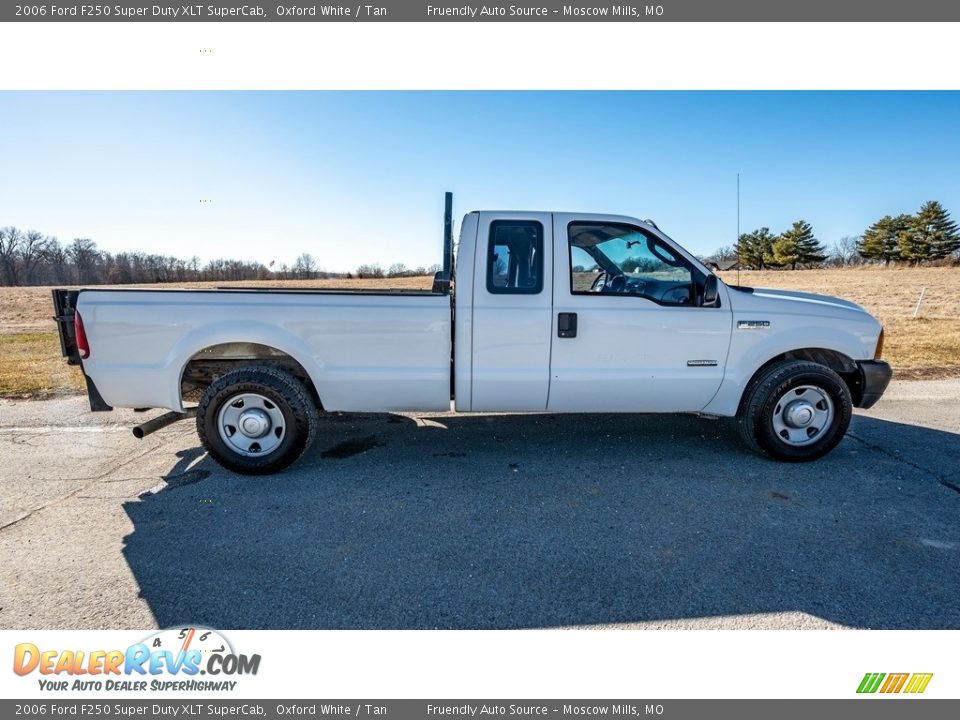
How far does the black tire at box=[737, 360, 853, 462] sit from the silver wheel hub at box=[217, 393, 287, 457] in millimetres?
3778

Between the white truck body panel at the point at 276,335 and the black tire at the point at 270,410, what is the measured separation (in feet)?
0.67

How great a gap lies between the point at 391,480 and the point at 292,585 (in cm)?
127

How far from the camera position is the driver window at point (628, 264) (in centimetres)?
388

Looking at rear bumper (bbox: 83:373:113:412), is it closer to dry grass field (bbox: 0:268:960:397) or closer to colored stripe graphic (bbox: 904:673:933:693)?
dry grass field (bbox: 0:268:960:397)

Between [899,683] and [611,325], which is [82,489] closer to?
[611,325]

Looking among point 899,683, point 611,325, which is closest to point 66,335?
point 611,325

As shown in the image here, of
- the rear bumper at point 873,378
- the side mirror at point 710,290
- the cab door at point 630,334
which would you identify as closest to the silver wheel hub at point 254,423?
the cab door at point 630,334

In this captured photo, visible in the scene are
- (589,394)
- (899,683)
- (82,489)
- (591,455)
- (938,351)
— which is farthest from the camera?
(938,351)

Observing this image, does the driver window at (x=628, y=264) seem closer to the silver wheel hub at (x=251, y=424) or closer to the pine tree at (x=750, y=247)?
the pine tree at (x=750, y=247)

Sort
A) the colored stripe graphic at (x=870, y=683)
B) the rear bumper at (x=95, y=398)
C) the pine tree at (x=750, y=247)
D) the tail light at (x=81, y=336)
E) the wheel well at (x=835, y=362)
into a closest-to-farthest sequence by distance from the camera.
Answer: the colored stripe graphic at (x=870, y=683), the tail light at (x=81, y=336), the rear bumper at (x=95, y=398), the wheel well at (x=835, y=362), the pine tree at (x=750, y=247)

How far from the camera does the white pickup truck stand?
3.68 metres

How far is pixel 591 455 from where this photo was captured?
420 cm

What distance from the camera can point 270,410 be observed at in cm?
383

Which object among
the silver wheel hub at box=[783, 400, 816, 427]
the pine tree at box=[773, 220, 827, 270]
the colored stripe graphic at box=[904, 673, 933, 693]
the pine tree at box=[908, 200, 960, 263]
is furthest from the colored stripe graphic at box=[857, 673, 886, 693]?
the pine tree at box=[908, 200, 960, 263]
